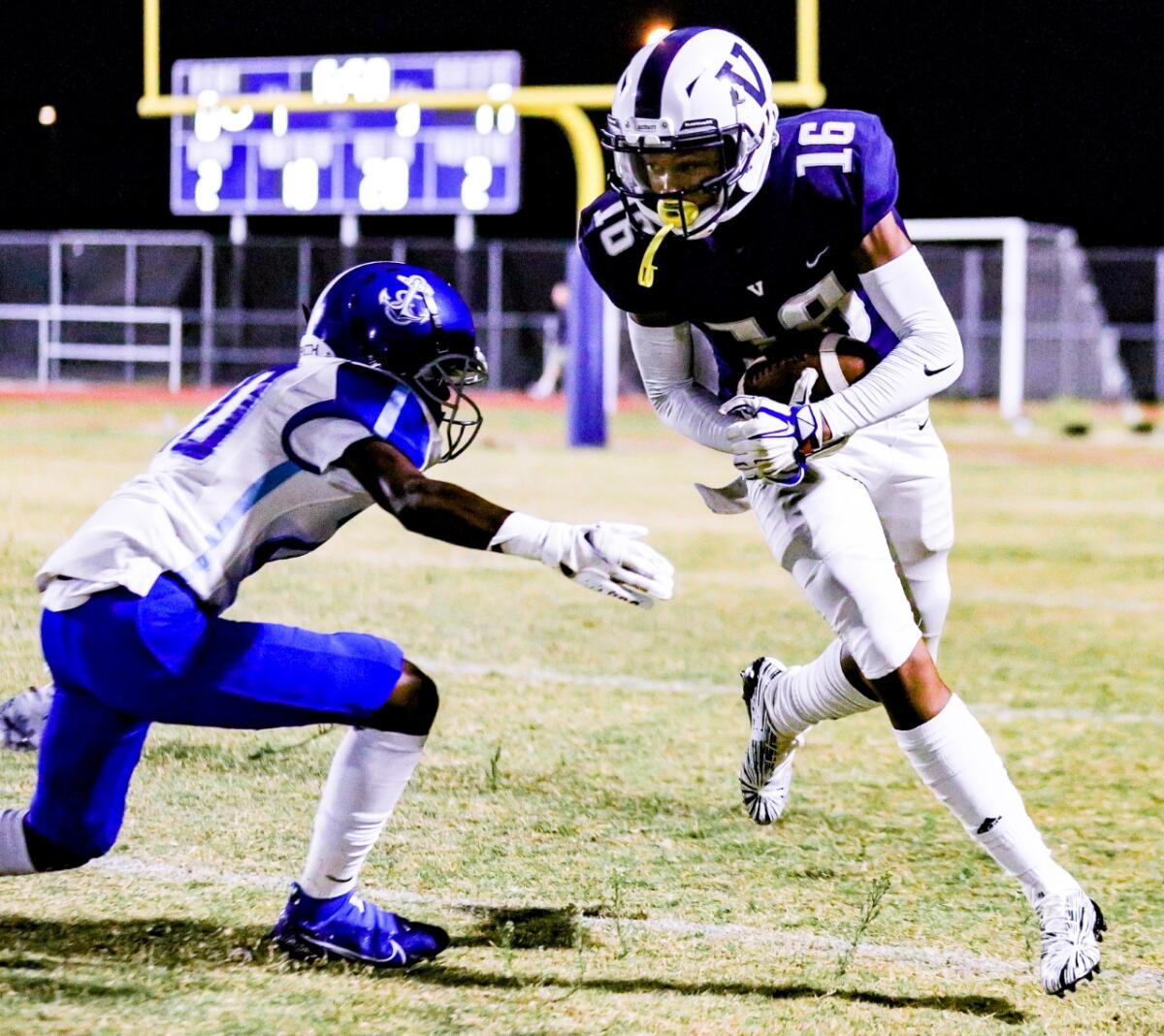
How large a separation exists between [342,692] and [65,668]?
0.48m

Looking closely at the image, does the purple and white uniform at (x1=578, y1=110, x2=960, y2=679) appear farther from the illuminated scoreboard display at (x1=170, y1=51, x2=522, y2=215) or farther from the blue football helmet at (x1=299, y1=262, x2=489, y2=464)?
the illuminated scoreboard display at (x1=170, y1=51, x2=522, y2=215)

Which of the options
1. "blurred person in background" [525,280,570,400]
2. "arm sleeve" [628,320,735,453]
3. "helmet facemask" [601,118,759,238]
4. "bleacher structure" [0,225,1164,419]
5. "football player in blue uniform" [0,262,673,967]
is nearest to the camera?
"football player in blue uniform" [0,262,673,967]

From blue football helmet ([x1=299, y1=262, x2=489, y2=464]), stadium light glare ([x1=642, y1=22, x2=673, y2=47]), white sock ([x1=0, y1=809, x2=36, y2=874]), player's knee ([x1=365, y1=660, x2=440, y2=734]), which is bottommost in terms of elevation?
white sock ([x1=0, y1=809, x2=36, y2=874])

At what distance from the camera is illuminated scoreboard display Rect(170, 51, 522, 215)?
18094 millimetres

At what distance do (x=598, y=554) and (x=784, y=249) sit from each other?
1.04m

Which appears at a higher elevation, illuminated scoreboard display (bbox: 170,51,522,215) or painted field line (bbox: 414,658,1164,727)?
illuminated scoreboard display (bbox: 170,51,522,215)

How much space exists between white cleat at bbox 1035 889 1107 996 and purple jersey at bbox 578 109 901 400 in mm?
1228

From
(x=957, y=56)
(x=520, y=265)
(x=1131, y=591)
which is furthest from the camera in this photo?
(x=957, y=56)

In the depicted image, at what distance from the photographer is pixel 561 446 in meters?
16.0

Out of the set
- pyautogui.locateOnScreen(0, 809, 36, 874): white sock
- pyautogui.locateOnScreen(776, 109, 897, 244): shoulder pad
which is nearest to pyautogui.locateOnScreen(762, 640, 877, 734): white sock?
pyautogui.locateOnScreen(776, 109, 897, 244): shoulder pad

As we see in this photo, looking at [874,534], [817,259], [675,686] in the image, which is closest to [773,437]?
[874,534]

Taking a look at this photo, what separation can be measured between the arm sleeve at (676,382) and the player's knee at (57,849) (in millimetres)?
1499

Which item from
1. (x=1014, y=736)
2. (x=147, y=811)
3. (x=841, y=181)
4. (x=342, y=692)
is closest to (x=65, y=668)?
(x=342, y=692)

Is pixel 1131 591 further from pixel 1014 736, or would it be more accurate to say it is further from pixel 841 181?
pixel 841 181
